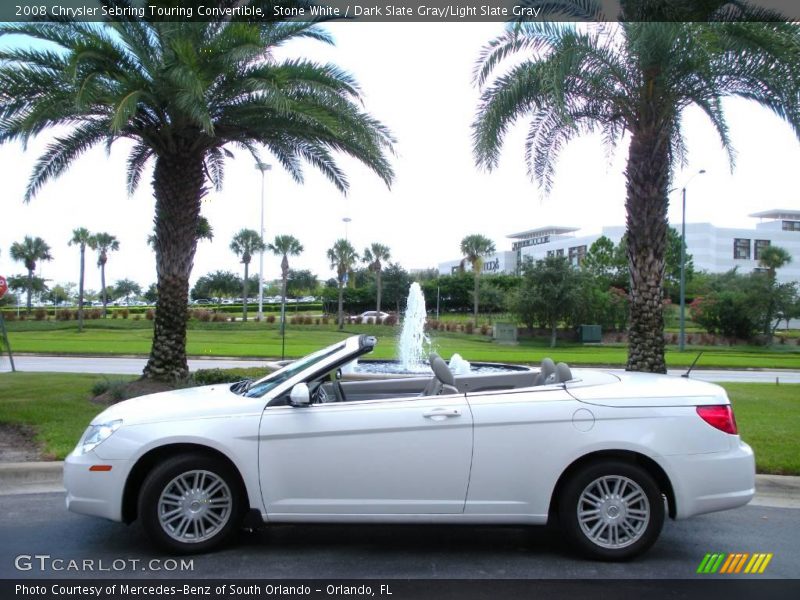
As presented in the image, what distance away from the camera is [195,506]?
4.61 metres

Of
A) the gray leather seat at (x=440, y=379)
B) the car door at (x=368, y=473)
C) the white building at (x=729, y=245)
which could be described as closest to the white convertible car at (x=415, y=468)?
the car door at (x=368, y=473)

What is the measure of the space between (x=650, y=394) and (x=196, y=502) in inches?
127

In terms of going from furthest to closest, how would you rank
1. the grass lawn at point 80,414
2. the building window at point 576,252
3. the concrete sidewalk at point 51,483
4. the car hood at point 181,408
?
1. the building window at point 576,252
2. the grass lawn at point 80,414
3. the concrete sidewalk at point 51,483
4. the car hood at point 181,408

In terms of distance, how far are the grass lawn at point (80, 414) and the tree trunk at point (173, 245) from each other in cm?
149

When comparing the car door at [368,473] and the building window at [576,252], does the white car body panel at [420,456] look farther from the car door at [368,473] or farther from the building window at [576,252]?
the building window at [576,252]

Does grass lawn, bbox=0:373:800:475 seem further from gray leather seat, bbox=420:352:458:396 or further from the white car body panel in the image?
gray leather seat, bbox=420:352:458:396

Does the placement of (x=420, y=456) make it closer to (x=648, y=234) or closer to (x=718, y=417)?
(x=718, y=417)

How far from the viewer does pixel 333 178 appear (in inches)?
536

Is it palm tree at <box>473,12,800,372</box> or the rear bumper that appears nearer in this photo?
the rear bumper

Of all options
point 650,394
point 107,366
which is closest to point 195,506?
point 650,394

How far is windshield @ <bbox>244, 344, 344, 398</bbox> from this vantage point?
5.04m

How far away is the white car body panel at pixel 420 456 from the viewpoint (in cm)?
459

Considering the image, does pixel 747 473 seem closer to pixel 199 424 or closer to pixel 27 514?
pixel 199 424

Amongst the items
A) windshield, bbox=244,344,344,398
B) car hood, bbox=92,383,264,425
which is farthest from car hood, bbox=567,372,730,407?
car hood, bbox=92,383,264,425
